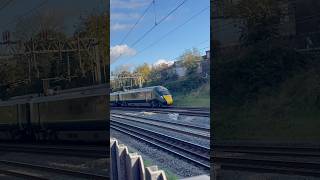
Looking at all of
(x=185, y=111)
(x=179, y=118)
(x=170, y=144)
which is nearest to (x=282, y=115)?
(x=185, y=111)

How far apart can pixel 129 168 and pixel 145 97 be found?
61 centimetres

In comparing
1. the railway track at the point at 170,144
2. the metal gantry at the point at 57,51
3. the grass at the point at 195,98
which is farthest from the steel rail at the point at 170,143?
the metal gantry at the point at 57,51

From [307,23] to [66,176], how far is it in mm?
2006

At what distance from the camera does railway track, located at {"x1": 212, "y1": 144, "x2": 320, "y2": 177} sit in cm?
185

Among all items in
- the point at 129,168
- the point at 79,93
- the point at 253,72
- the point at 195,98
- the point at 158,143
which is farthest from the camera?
the point at 158,143

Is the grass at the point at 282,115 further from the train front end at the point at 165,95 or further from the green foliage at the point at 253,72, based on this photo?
the train front end at the point at 165,95

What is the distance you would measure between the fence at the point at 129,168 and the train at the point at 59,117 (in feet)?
1.61

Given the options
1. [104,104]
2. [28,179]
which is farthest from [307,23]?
[28,179]

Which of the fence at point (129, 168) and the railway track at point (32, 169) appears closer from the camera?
the railway track at point (32, 169)

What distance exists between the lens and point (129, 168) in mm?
3578

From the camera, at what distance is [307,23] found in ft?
6.30

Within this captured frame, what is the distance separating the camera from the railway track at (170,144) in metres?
3.10

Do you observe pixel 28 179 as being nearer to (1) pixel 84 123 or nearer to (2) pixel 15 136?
(2) pixel 15 136

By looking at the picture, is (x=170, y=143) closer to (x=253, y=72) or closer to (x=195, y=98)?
(x=195, y=98)
